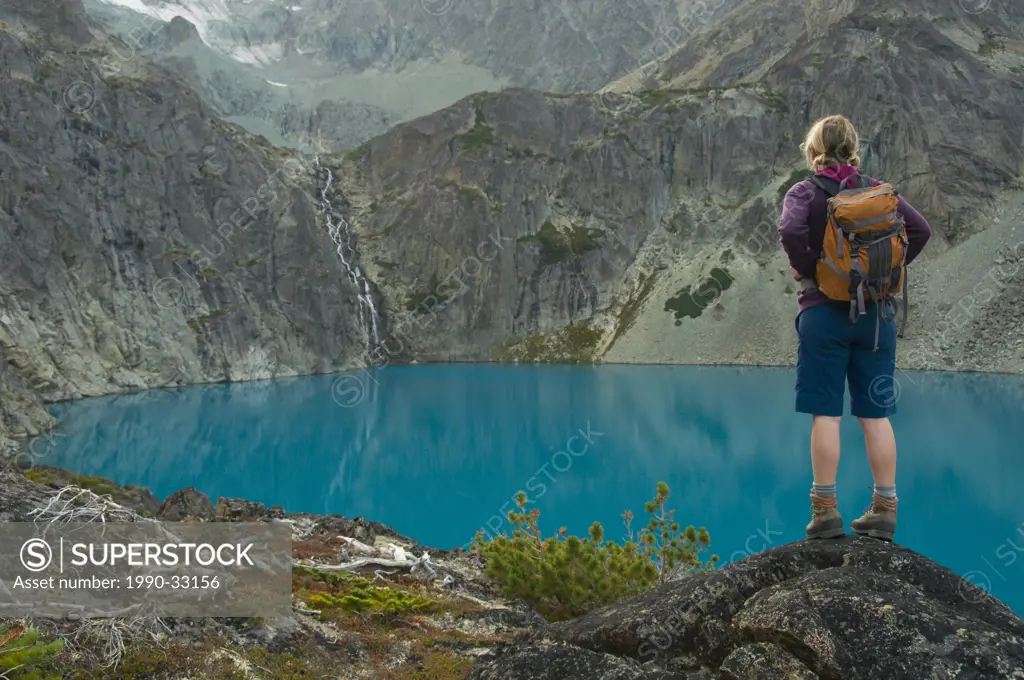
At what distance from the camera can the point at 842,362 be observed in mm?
5426

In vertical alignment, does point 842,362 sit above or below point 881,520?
above

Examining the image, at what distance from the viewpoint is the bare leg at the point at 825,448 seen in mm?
5359

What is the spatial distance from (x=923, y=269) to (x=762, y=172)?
32995 mm

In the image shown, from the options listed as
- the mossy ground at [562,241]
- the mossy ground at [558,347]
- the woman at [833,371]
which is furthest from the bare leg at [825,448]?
the mossy ground at [562,241]

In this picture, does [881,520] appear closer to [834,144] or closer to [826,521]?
[826,521]

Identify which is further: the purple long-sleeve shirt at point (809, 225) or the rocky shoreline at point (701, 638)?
the purple long-sleeve shirt at point (809, 225)

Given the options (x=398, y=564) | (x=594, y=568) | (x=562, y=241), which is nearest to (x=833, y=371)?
(x=594, y=568)

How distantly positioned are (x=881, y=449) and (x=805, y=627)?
211 cm

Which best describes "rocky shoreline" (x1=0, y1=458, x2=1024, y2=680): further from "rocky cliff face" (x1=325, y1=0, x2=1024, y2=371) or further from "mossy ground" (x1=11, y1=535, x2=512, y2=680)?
"rocky cliff face" (x1=325, y1=0, x2=1024, y2=371)

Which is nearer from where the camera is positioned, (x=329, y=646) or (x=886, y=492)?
(x=886, y=492)

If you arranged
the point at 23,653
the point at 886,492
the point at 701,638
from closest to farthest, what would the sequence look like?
the point at 23,653
the point at 701,638
the point at 886,492

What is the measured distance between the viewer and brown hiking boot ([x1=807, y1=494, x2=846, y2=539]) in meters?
5.43

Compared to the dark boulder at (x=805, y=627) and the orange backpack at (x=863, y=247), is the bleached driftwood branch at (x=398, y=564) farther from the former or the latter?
the orange backpack at (x=863, y=247)

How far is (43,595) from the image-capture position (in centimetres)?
524
